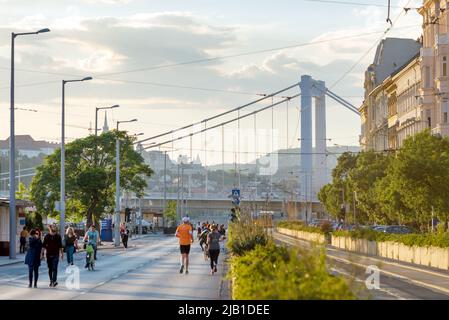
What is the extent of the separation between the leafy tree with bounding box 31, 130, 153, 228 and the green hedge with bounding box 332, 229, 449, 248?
25389 millimetres

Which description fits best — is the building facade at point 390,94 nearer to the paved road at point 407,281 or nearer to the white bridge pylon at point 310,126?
the white bridge pylon at point 310,126

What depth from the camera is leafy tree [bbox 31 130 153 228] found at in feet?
321

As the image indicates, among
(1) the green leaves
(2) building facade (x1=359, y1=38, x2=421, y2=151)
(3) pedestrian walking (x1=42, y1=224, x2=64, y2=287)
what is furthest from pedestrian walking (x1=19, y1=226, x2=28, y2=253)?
(2) building facade (x1=359, y1=38, x2=421, y2=151)

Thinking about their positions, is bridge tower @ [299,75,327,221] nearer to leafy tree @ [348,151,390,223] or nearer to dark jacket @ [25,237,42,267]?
leafy tree @ [348,151,390,223]

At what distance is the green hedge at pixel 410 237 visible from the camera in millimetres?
51594

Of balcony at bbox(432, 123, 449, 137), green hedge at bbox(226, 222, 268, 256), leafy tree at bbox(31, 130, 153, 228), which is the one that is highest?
balcony at bbox(432, 123, 449, 137)

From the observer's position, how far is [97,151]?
105 m

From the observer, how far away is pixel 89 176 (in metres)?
97.9

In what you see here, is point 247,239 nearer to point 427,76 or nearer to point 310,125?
point 427,76

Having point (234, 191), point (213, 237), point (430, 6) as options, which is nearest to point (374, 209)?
point (430, 6)

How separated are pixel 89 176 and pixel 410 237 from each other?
43.2 m

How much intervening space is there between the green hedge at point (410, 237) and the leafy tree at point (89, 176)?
25.4 metres

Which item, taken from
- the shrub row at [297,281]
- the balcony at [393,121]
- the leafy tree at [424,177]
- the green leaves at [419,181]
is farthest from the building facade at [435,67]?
the shrub row at [297,281]

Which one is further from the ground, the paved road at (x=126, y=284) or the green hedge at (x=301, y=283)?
the green hedge at (x=301, y=283)
